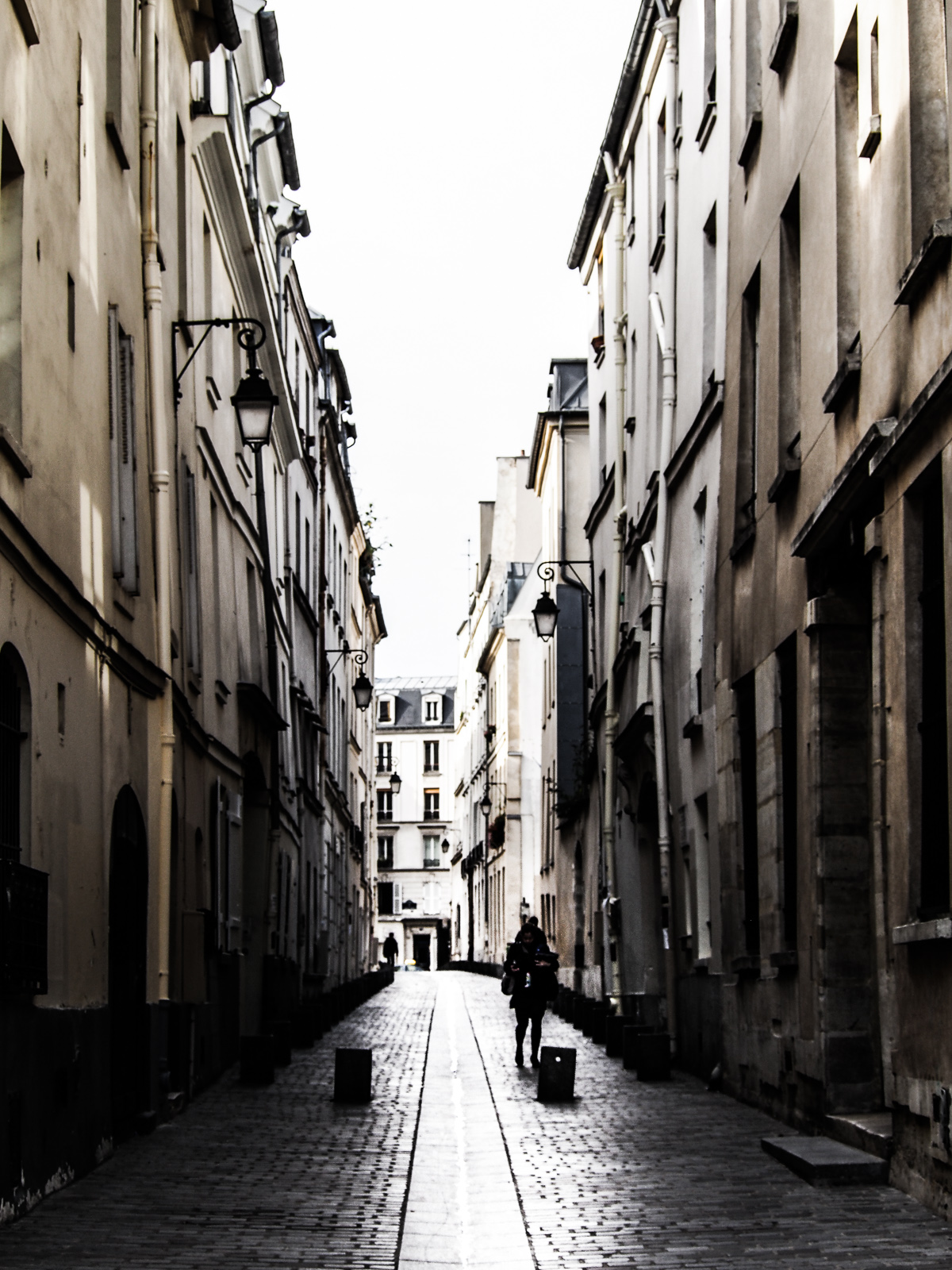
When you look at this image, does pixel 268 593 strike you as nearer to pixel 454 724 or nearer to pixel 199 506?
pixel 199 506

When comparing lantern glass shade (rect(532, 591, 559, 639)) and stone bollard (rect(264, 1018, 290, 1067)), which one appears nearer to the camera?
stone bollard (rect(264, 1018, 290, 1067))

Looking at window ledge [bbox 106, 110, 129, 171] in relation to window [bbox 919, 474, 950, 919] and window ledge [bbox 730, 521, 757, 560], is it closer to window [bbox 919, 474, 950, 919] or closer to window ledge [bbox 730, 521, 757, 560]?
window ledge [bbox 730, 521, 757, 560]

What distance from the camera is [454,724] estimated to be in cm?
10756

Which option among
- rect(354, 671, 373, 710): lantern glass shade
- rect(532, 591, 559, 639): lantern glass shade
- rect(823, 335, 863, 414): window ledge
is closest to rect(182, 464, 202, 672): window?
rect(823, 335, 863, 414): window ledge

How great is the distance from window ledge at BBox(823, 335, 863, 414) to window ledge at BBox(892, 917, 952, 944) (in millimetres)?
3472

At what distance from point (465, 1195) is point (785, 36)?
879cm

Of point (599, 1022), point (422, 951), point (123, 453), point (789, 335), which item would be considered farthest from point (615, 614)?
point (422, 951)

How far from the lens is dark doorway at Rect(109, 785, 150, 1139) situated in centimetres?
1357

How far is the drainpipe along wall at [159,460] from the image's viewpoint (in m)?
15.2

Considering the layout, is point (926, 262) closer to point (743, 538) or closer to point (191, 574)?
point (743, 538)

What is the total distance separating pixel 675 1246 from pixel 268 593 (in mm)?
18058

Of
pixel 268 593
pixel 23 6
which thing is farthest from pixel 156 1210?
pixel 268 593

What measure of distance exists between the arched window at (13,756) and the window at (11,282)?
1232 millimetres

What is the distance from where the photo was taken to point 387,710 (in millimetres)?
109000
